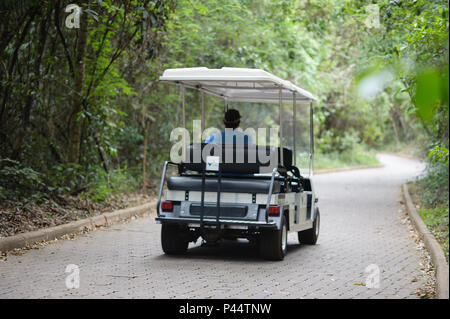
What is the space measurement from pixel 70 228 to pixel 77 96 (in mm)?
3062

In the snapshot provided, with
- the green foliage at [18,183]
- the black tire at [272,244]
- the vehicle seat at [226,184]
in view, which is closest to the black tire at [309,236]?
the black tire at [272,244]

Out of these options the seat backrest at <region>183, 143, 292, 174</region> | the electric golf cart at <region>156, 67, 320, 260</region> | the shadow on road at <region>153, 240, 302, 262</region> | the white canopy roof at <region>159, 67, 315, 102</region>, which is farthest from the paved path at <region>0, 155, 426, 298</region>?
the white canopy roof at <region>159, 67, 315, 102</region>

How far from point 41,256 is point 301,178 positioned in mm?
3947

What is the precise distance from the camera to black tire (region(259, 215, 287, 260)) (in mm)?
8398

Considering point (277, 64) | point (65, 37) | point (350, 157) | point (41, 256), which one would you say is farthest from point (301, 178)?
point (350, 157)

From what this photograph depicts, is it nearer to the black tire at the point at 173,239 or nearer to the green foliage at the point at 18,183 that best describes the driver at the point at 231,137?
the black tire at the point at 173,239

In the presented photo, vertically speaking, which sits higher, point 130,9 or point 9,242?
point 130,9

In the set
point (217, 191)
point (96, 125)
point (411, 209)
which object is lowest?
point (411, 209)

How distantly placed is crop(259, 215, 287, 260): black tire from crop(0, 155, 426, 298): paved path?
0.51 ft

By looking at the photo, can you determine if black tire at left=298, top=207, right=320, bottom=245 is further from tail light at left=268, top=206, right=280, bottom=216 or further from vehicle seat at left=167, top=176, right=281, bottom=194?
tail light at left=268, top=206, right=280, bottom=216

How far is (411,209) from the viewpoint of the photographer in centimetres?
1443

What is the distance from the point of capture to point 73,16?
11.4 m
